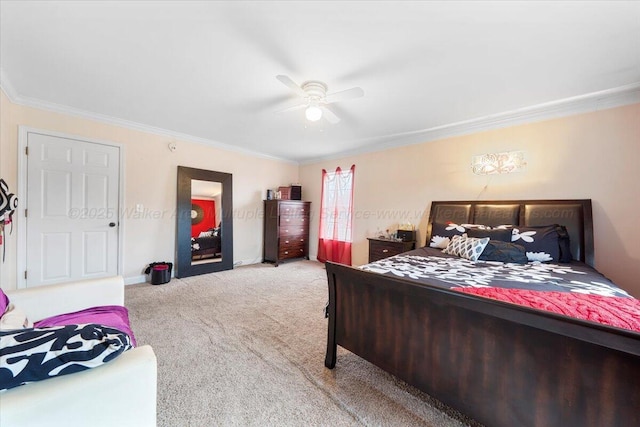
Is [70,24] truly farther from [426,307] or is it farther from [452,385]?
[452,385]

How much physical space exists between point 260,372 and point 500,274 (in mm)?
1991

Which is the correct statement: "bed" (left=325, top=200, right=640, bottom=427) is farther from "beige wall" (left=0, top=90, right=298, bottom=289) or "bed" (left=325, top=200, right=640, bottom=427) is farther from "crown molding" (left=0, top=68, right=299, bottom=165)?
"crown molding" (left=0, top=68, right=299, bottom=165)

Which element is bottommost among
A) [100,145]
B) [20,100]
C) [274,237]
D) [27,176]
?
[274,237]

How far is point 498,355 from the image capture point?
45.5 inches

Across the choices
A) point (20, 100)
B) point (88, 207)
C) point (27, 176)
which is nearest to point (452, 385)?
point (88, 207)

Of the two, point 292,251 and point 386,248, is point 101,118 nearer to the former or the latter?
point 292,251

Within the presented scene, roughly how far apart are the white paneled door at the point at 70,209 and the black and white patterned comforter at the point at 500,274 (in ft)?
12.3

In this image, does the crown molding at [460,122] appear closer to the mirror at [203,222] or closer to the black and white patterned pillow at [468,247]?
the mirror at [203,222]

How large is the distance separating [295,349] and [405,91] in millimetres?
2731

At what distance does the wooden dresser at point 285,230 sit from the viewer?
508 centimetres

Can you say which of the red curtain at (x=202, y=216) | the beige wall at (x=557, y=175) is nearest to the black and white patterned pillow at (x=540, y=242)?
the beige wall at (x=557, y=175)

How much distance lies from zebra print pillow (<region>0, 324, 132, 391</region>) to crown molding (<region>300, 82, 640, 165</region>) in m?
4.09

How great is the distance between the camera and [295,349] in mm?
2078

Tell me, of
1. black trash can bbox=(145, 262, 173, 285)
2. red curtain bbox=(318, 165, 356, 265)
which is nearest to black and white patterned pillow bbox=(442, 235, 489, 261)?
red curtain bbox=(318, 165, 356, 265)
